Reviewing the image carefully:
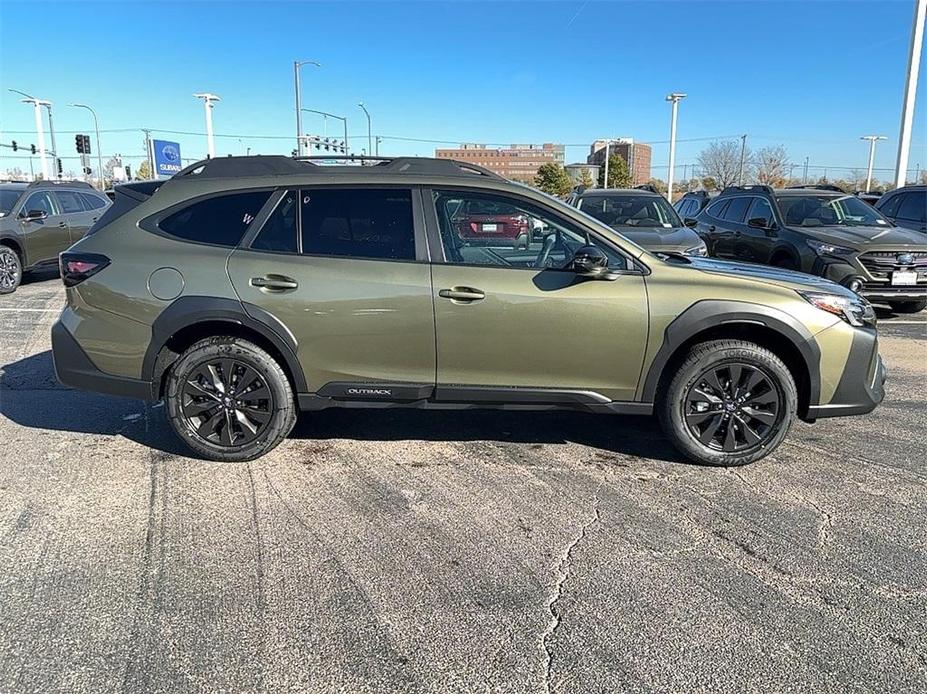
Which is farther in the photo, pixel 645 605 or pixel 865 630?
pixel 645 605

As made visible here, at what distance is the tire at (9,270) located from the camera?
35.2 ft

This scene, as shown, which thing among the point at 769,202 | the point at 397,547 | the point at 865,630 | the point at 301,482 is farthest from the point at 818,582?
the point at 769,202

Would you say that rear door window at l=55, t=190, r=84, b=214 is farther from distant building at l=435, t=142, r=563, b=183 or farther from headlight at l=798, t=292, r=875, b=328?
distant building at l=435, t=142, r=563, b=183

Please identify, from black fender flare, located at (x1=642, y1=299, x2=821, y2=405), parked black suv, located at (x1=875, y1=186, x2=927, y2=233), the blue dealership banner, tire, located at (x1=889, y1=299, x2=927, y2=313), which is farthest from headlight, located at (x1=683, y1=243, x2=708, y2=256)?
the blue dealership banner

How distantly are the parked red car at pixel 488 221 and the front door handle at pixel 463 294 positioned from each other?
404 mm

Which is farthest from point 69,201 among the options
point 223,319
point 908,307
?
point 908,307

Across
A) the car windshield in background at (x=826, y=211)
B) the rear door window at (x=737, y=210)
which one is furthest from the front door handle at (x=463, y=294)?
the rear door window at (x=737, y=210)

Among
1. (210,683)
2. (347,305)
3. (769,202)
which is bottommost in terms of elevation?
(210,683)

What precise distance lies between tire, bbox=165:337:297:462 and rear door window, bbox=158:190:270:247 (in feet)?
2.12

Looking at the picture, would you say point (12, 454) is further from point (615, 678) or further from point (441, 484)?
point (615, 678)

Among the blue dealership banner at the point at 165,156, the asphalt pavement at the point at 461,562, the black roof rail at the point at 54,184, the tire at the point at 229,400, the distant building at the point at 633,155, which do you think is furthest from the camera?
the distant building at the point at 633,155

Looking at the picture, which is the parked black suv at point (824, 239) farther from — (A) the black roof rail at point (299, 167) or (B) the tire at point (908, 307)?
(A) the black roof rail at point (299, 167)

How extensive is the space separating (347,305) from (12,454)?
2488 millimetres

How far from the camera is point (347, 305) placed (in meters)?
3.93
